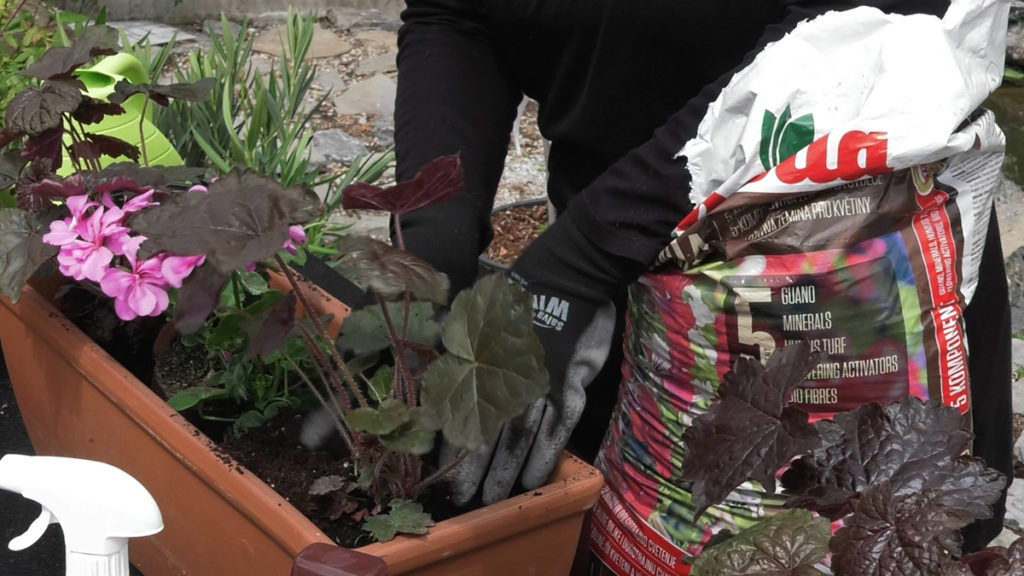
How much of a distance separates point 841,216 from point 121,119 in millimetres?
1154

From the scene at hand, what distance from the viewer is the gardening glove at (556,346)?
112 centimetres

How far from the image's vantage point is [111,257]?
1.15 m

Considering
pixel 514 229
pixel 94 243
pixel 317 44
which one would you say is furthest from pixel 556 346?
pixel 317 44

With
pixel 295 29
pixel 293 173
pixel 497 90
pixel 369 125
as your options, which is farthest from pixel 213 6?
pixel 497 90

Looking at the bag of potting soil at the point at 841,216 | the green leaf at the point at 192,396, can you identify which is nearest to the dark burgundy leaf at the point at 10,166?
the green leaf at the point at 192,396

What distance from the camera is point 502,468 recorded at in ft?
3.66

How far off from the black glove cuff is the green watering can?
78 cm

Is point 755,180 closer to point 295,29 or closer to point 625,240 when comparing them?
point 625,240

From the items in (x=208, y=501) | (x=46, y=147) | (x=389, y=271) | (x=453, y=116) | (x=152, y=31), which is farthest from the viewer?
(x=152, y=31)

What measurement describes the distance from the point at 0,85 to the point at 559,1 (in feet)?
4.37

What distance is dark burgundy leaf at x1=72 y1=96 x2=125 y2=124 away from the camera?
1376mm

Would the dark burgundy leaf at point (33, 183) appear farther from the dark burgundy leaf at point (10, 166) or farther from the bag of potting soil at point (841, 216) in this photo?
the bag of potting soil at point (841, 216)

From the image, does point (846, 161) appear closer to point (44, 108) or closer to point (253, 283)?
point (253, 283)

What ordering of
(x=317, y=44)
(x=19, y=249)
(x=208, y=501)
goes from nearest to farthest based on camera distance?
(x=208, y=501)
(x=19, y=249)
(x=317, y=44)
